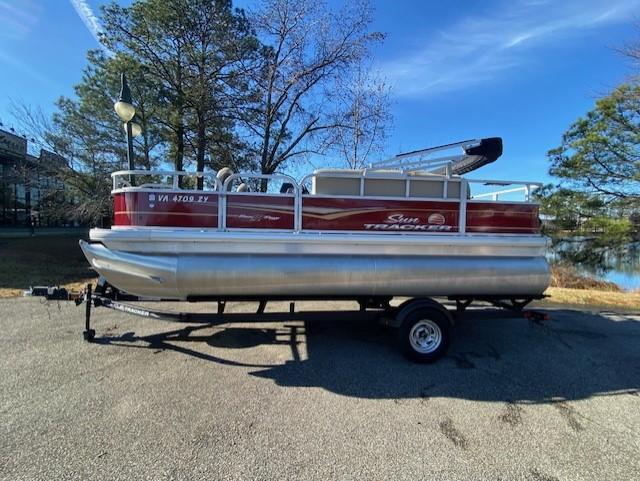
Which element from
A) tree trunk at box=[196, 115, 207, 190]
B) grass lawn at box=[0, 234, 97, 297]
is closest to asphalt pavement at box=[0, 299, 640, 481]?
grass lawn at box=[0, 234, 97, 297]

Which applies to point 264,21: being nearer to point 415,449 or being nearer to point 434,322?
point 434,322

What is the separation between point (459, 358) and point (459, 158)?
2.67m

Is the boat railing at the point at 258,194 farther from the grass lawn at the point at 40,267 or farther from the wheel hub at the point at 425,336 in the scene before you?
the grass lawn at the point at 40,267

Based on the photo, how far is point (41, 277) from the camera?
32.7 ft

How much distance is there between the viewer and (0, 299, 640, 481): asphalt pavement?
Result: 2455 millimetres

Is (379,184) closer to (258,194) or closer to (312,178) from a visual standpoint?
(312,178)

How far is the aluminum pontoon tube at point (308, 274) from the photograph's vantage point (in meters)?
3.79

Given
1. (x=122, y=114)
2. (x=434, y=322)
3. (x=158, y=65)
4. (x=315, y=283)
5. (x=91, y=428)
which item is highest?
(x=158, y=65)

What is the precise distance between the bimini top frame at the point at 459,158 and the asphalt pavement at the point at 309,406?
2068 millimetres

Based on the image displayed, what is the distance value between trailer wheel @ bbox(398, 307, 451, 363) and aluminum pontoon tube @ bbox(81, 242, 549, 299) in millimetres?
267

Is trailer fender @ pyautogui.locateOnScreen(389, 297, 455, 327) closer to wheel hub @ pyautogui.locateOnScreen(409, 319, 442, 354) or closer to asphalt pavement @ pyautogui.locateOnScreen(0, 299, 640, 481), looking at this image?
wheel hub @ pyautogui.locateOnScreen(409, 319, 442, 354)

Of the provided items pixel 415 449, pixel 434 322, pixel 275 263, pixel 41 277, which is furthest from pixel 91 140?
pixel 415 449

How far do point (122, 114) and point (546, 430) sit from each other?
20.7 feet

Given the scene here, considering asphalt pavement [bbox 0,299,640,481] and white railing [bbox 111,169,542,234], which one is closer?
asphalt pavement [bbox 0,299,640,481]
